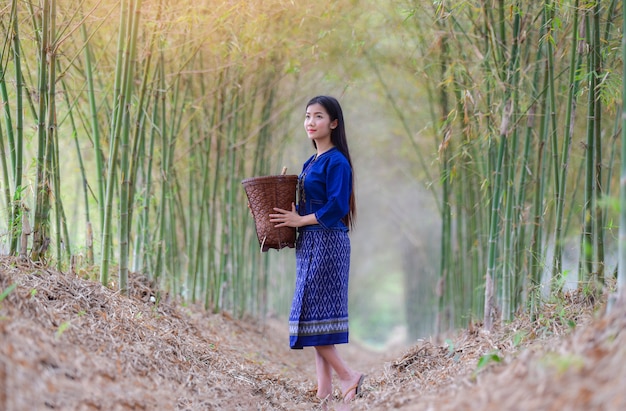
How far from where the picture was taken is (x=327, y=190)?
2.81 m

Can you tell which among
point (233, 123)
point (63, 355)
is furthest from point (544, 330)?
point (233, 123)

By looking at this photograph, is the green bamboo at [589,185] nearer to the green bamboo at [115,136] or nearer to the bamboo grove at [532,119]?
the bamboo grove at [532,119]

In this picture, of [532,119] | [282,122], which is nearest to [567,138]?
[532,119]

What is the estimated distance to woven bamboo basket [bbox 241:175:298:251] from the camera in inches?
110

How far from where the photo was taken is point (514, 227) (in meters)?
3.41

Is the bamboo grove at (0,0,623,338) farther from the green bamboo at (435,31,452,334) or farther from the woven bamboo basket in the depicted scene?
the woven bamboo basket

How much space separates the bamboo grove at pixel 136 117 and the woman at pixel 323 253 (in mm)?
953

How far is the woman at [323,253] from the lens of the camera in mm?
2762

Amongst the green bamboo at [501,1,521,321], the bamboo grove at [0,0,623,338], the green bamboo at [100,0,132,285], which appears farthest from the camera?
the green bamboo at [501,1,521,321]

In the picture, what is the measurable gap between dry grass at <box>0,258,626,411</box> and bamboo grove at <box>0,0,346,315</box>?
1.35 feet

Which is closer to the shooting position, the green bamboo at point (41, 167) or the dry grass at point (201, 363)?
the dry grass at point (201, 363)

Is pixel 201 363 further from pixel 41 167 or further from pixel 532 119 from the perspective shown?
pixel 532 119

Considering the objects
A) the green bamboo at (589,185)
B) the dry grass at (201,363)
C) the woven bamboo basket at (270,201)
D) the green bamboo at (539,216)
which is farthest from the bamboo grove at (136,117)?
the green bamboo at (589,185)

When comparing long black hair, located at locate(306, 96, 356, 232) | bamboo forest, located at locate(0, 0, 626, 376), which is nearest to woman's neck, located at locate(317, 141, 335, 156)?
long black hair, located at locate(306, 96, 356, 232)
